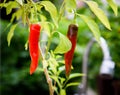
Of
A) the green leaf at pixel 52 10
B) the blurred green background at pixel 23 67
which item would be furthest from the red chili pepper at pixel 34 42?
the blurred green background at pixel 23 67

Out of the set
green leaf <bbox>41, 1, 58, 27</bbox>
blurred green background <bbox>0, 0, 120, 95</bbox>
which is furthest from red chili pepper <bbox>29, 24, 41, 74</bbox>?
blurred green background <bbox>0, 0, 120, 95</bbox>

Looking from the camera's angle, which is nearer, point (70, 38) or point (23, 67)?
point (70, 38)

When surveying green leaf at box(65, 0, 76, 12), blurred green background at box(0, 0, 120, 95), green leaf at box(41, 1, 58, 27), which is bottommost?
blurred green background at box(0, 0, 120, 95)

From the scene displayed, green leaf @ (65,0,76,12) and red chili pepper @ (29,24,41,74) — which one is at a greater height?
green leaf @ (65,0,76,12)

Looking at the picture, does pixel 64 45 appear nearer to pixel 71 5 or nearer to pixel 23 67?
pixel 71 5

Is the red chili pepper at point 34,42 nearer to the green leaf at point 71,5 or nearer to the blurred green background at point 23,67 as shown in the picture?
the green leaf at point 71,5

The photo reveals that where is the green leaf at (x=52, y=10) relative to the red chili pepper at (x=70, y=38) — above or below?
above

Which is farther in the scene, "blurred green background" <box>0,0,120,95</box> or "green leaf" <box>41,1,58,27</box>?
"blurred green background" <box>0,0,120,95</box>

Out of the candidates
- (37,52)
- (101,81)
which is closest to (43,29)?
(37,52)

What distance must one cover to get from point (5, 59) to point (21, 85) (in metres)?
0.21

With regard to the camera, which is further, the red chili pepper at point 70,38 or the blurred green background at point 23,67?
the blurred green background at point 23,67

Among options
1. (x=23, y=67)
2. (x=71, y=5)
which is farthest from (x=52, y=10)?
(x=23, y=67)

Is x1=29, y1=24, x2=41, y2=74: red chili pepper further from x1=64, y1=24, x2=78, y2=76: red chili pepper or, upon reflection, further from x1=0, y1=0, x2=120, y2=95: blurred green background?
x1=0, y1=0, x2=120, y2=95: blurred green background

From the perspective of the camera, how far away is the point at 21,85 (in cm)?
226
